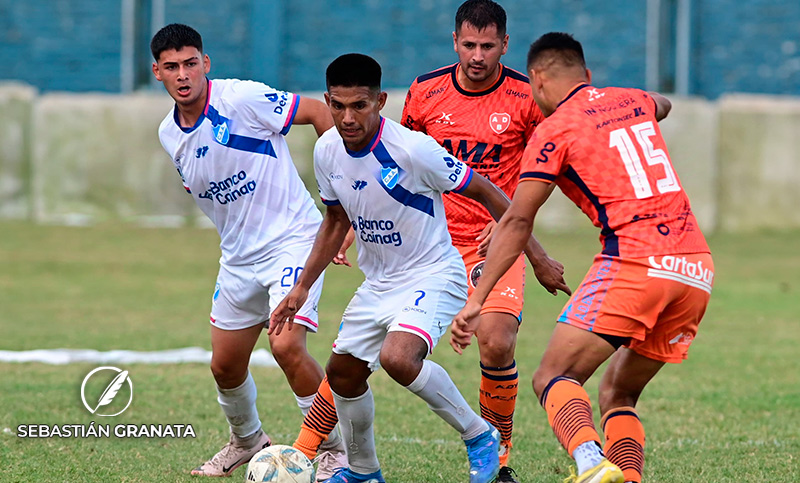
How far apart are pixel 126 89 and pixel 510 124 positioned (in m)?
17.7

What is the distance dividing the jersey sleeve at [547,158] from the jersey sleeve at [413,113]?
193 centimetres

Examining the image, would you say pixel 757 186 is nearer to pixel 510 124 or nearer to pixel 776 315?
pixel 776 315

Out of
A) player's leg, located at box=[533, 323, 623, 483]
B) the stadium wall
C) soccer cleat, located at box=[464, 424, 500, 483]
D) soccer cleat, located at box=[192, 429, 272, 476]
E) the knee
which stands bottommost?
the stadium wall

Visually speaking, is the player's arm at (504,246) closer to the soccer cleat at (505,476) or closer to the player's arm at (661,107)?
the player's arm at (661,107)

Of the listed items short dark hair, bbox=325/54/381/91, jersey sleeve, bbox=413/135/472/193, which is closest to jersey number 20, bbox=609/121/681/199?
jersey sleeve, bbox=413/135/472/193

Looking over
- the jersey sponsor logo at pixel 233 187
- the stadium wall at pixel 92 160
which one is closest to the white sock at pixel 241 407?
the jersey sponsor logo at pixel 233 187

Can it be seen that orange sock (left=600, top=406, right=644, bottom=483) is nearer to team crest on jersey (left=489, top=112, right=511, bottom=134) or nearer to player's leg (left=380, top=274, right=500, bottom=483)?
player's leg (left=380, top=274, right=500, bottom=483)

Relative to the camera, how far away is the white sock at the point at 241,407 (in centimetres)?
627

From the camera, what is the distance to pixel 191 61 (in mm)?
6203

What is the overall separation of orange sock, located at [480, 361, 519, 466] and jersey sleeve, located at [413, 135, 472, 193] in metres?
1.28

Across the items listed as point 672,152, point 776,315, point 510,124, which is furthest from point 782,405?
point 672,152

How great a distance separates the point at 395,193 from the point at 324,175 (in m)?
0.39

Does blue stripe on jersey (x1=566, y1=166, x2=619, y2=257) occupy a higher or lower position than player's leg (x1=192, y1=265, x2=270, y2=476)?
higher

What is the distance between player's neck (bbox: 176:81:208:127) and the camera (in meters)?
6.27
